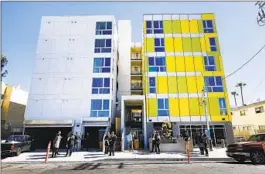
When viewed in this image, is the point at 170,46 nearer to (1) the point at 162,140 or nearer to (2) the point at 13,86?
(1) the point at 162,140

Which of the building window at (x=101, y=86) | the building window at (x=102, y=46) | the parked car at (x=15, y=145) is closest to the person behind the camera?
the parked car at (x=15, y=145)

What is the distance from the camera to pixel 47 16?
24688 millimetres

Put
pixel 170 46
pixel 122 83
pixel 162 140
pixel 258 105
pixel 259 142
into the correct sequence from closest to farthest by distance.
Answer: pixel 259 142 < pixel 162 140 < pixel 170 46 < pixel 122 83 < pixel 258 105

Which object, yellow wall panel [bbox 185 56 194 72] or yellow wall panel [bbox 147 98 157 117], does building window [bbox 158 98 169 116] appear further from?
yellow wall panel [bbox 185 56 194 72]

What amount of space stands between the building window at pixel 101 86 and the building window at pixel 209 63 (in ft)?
40.8

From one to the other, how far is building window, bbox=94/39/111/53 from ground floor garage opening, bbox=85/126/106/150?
9434mm

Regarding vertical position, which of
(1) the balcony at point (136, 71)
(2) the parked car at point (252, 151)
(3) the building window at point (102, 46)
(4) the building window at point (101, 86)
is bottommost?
(2) the parked car at point (252, 151)

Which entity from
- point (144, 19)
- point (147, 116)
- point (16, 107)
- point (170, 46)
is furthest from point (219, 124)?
point (16, 107)

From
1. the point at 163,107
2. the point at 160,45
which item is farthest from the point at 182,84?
the point at 160,45

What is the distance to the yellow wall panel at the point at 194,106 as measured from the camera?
21509 mm

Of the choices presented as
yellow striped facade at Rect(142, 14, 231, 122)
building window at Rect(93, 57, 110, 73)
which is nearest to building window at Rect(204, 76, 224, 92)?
yellow striped facade at Rect(142, 14, 231, 122)

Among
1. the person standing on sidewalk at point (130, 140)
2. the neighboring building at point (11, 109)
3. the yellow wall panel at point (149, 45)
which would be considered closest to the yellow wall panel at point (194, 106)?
the person standing on sidewalk at point (130, 140)

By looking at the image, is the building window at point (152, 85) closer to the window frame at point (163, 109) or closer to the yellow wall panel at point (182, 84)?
the window frame at point (163, 109)

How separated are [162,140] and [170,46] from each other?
1307 cm
